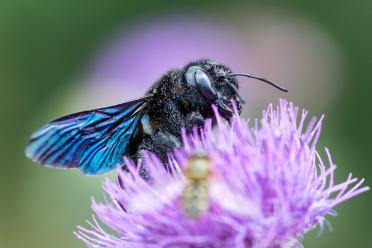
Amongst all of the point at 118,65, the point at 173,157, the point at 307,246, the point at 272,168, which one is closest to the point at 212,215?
the point at 272,168

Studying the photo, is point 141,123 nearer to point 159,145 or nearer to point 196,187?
point 159,145

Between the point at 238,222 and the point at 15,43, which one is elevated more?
the point at 15,43

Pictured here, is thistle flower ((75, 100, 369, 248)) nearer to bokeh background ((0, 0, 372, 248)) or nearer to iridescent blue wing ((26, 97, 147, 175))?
iridescent blue wing ((26, 97, 147, 175))

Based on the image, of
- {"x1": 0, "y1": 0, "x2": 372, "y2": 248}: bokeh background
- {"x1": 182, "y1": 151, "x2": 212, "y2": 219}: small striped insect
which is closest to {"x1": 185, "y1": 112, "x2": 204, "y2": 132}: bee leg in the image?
{"x1": 182, "y1": 151, "x2": 212, "y2": 219}: small striped insect

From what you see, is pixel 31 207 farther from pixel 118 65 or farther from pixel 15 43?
pixel 15 43

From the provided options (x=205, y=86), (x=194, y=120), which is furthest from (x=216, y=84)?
(x=194, y=120)
